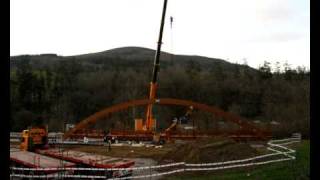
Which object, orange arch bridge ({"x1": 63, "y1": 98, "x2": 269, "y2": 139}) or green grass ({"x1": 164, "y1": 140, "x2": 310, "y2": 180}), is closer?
green grass ({"x1": 164, "y1": 140, "x2": 310, "y2": 180})

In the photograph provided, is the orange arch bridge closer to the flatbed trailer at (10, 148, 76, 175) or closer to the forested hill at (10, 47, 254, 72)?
the flatbed trailer at (10, 148, 76, 175)

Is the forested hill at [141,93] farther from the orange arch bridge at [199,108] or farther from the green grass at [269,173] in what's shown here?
the green grass at [269,173]

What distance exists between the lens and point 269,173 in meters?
17.4

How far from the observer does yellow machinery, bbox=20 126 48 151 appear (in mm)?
26673

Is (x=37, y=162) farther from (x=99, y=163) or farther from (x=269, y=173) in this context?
(x=269, y=173)

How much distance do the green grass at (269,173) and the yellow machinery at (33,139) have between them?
34.3ft

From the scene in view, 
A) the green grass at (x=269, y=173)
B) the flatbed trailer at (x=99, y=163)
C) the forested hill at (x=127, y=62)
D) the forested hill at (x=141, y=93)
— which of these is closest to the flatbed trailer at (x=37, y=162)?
the flatbed trailer at (x=99, y=163)

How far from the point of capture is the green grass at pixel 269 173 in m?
16.4

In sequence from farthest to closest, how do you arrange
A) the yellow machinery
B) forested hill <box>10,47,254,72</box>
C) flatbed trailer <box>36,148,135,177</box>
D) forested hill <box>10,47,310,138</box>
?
forested hill <box>10,47,254,72</box> → forested hill <box>10,47,310,138</box> → the yellow machinery → flatbed trailer <box>36,148,135,177</box>

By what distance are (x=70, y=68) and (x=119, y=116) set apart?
31180mm

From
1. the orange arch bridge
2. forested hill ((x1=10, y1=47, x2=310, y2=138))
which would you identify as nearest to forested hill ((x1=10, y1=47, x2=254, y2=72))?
forested hill ((x1=10, y1=47, x2=310, y2=138))

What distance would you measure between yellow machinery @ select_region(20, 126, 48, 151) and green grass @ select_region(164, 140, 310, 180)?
10.4 meters

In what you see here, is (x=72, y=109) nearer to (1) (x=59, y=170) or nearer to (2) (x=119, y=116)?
(2) (x=119, y=116)

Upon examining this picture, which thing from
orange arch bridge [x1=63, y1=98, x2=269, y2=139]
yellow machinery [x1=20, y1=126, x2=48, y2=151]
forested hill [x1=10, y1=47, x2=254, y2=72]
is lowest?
yellow machinery [x1=20, y1=126, x2=48, y2=151]
